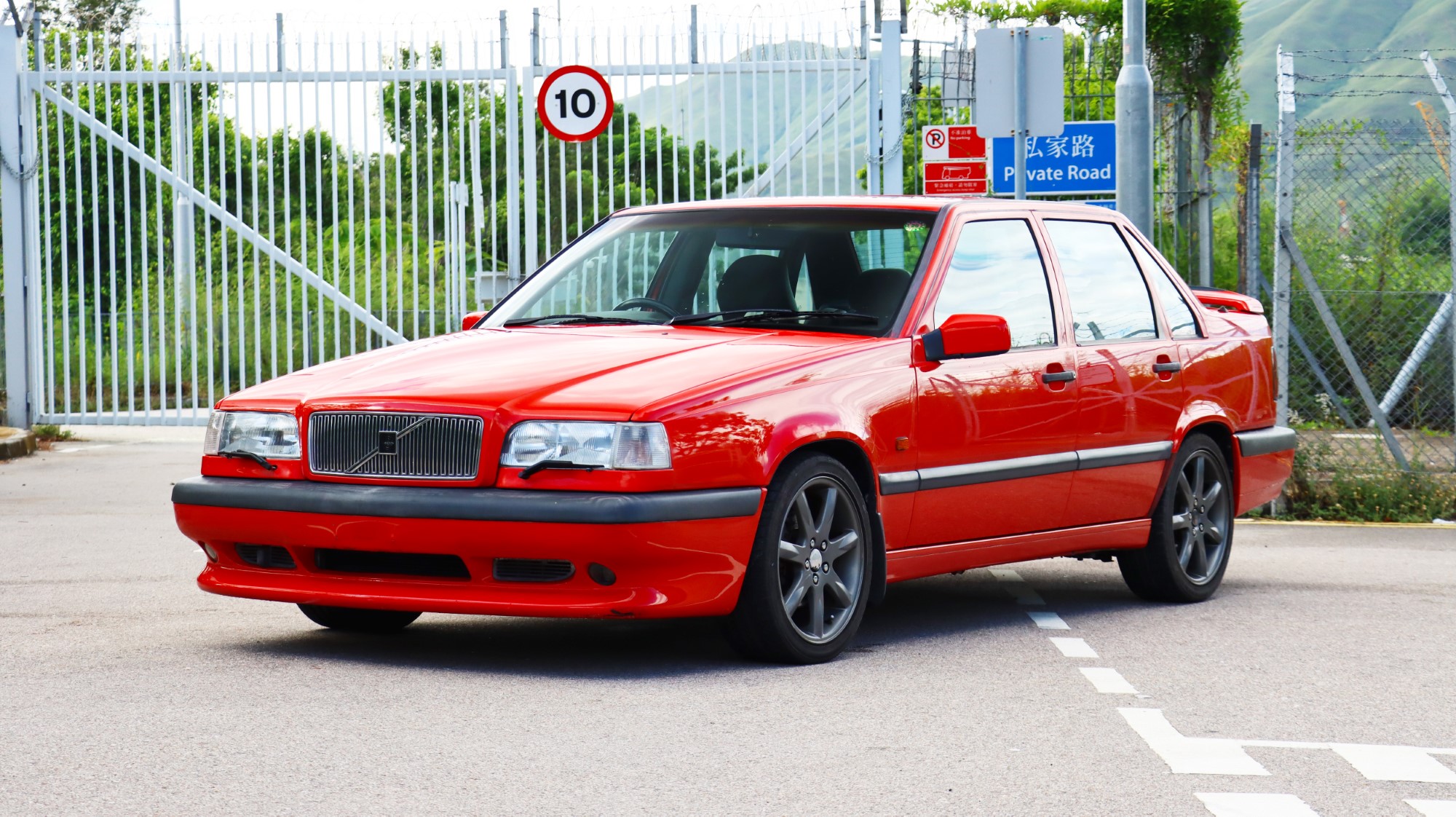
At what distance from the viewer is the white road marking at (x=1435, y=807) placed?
15.3ft

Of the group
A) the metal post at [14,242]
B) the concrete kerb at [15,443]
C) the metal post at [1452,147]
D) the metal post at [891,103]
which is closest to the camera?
the metal post at [1452,147]

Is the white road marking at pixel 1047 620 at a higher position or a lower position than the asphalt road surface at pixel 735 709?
lower

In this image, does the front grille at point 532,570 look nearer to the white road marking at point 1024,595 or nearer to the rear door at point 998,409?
the rear door at point 998,409

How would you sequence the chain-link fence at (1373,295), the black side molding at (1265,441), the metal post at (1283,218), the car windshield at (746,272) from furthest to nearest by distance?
the chain-link fence at (1373,295), the metal post at (1283,218), the black side molding at (1265,441), the car windshield at (746,272)

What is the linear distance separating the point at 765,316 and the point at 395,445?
5.20 feet

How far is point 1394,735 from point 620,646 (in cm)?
261

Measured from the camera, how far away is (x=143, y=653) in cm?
673

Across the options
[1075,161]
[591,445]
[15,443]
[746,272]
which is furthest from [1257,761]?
[1075,161]

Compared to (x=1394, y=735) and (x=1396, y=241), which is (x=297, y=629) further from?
(x=1396, y=241)

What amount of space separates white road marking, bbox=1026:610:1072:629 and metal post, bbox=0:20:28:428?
35.8 feet

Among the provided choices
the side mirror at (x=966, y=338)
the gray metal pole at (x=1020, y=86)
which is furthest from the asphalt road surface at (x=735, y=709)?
the gray metal pole at (x=1020, y=86)

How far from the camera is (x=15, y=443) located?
15.7 meters

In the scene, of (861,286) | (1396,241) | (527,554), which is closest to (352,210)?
(1396,241)

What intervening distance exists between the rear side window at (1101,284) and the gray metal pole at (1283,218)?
13.2ft
